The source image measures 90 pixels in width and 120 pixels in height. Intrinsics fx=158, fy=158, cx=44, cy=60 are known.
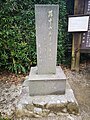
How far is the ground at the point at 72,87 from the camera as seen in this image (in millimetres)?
2883

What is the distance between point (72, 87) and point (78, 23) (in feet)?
5.37

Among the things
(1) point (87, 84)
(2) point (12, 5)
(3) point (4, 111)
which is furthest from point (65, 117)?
(2) point (12, 5)

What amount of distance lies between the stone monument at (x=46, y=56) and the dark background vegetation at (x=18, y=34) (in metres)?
1.30

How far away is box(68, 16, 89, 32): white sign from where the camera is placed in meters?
4.02

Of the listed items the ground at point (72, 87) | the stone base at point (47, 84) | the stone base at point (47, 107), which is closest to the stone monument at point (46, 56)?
the stone base at point (47, 84)

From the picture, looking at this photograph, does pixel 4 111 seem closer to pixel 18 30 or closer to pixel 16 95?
pixel 16 95

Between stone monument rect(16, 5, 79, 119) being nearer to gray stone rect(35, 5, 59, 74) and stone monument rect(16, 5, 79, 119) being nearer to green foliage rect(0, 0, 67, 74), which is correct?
gray stone rect(35, 5, 59, 74)

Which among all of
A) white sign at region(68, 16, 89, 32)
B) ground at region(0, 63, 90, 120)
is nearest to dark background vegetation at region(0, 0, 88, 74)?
ground at region(0, 63, 90, 120)

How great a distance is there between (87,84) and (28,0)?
8.40ft

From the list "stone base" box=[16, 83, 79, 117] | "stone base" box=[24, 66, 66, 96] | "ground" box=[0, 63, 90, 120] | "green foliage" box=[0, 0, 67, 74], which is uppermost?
"green foliage" box=[0, 0, 67, 74]

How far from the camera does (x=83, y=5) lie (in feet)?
13.3

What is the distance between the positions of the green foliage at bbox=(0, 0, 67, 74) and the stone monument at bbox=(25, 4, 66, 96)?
4.26ft

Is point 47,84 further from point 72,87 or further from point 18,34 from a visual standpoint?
point 18,34

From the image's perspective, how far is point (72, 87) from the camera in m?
3.76
